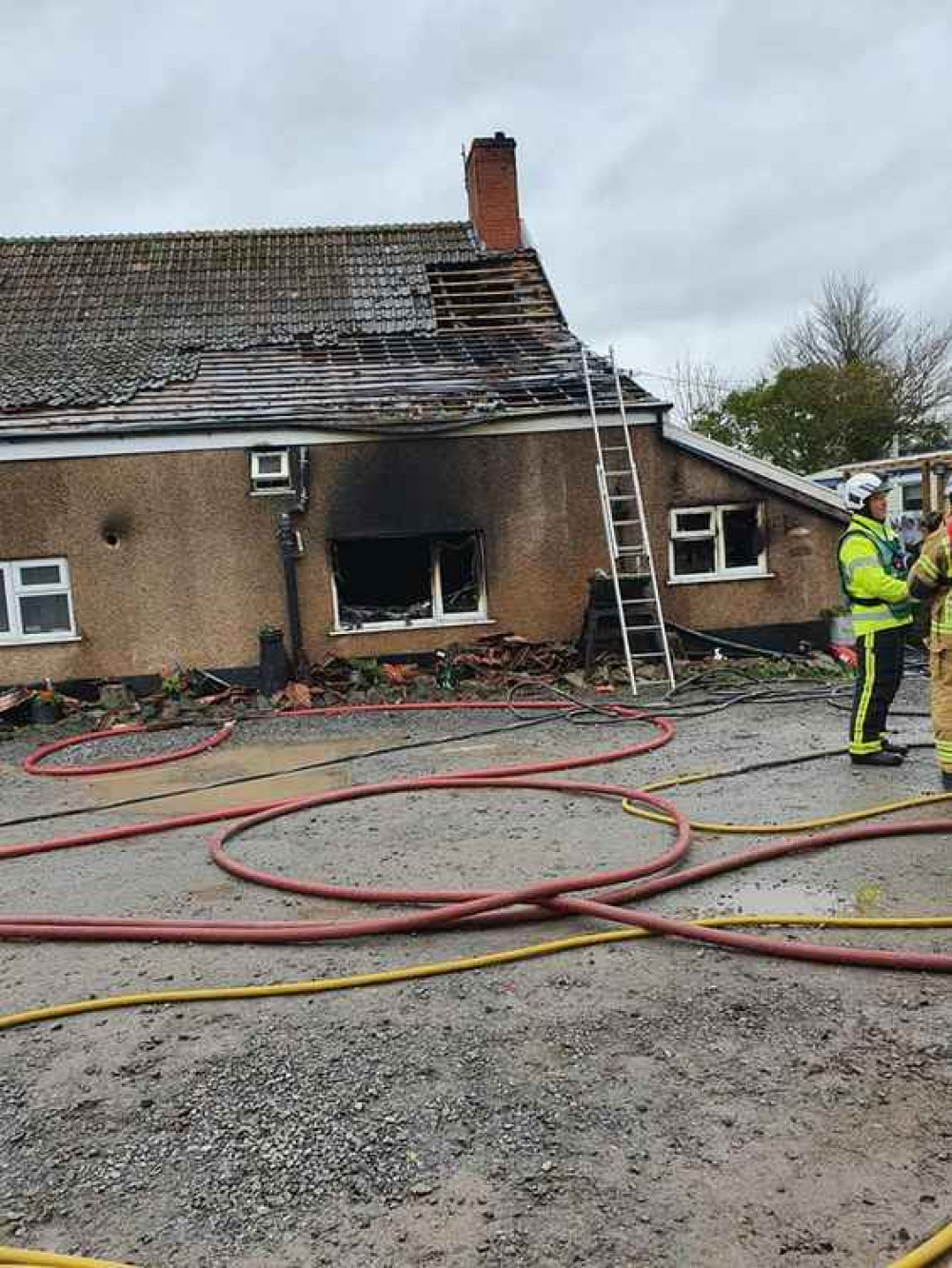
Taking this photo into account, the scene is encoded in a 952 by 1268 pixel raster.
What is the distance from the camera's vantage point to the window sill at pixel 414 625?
10204 mm

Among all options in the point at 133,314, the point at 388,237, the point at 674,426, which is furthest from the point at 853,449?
the point at 133,314

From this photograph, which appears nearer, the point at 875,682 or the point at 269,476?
the point at 875,682

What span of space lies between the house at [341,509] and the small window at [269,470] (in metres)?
0.02

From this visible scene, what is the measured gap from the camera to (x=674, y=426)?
10242 mm

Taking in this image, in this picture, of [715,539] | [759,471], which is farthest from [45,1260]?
[759,471]

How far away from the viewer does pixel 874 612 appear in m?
5.75

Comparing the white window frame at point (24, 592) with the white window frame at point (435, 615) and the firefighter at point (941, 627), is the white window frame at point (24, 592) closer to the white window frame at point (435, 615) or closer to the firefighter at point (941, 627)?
the white window frame at point (435, 615)

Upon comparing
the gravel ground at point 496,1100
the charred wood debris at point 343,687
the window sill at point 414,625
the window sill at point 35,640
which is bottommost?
the gravel ground at point 496,1100

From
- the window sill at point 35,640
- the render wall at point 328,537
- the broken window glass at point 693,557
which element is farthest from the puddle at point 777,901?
the window sill at point 35,640

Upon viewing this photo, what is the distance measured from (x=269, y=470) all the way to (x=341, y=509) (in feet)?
2.90

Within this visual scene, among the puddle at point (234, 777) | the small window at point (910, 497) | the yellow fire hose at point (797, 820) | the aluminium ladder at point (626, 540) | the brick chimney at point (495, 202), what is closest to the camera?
the yellow fire hose at point (797, 820)

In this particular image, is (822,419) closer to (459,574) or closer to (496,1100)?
(459,574)

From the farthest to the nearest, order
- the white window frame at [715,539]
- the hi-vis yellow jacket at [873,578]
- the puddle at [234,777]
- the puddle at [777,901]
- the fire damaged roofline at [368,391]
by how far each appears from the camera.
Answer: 1. the white window frame at [715,539]
2. the fire damaged roofline at [368,391]
3. the puddle at [234,777]
4. the hi-vis yellow jacket at [873,578]
5. the puddle at [777,901]

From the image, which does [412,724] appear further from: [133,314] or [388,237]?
[388,237]
